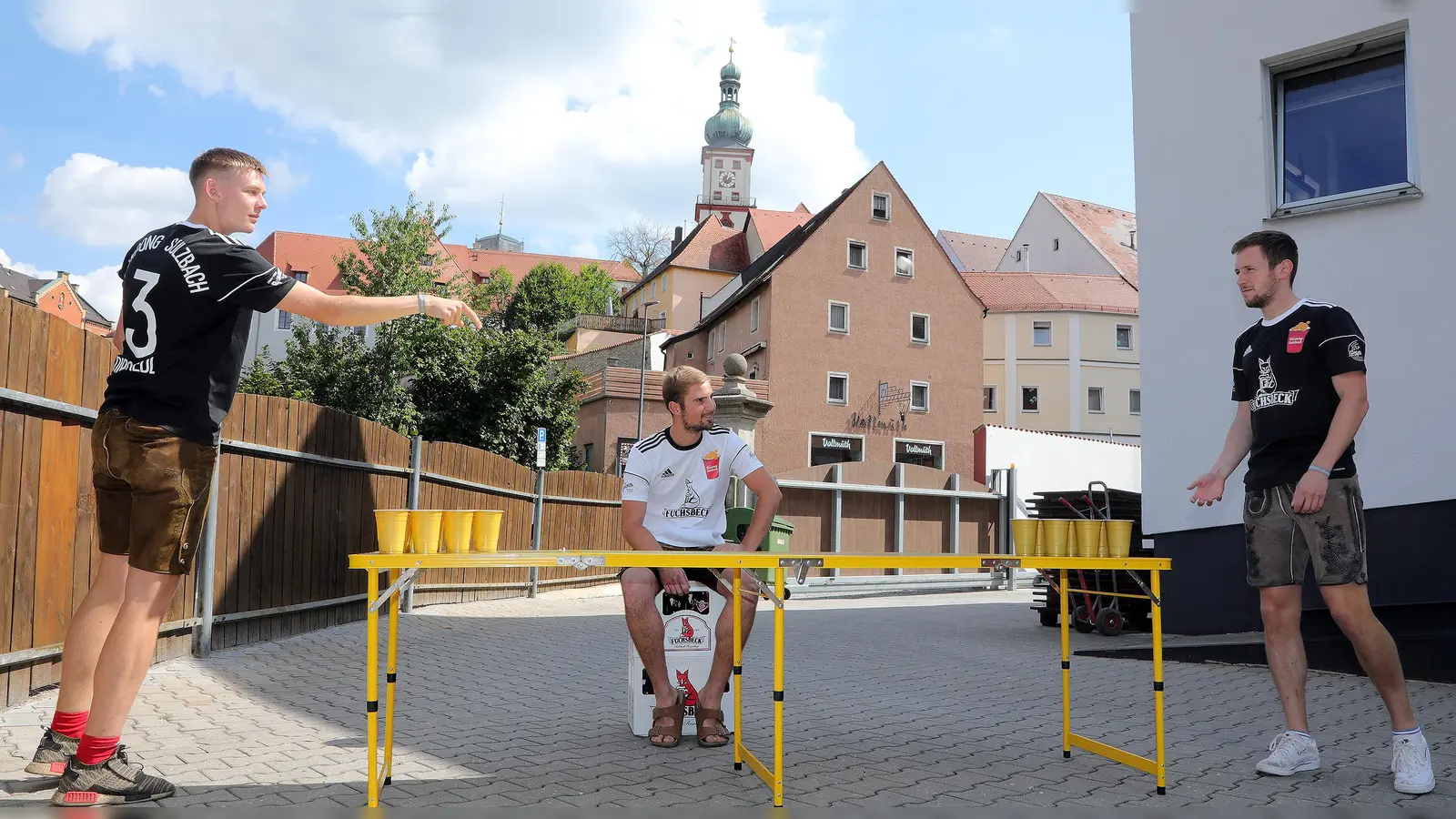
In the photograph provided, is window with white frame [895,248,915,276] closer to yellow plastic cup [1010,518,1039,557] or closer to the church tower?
yellow plastic cup [1010,518,1039,557]

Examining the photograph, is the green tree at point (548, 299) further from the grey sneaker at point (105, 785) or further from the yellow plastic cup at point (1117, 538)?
the grey sneaker at point (105, 785)

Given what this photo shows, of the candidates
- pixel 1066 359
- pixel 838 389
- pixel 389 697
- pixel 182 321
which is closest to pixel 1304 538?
pixel 389 697

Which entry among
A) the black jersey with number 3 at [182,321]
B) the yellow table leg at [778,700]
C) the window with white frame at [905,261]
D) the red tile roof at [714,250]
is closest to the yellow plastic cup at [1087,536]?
the yellow table leg at [778,700]

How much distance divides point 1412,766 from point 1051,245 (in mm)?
58092

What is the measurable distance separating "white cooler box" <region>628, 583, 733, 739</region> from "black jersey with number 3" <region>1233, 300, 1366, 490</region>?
8.30 ft

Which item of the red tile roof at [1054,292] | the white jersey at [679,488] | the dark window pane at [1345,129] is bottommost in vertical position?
the white jersey at [679,488]

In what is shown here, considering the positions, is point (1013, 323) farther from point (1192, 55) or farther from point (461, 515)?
point (461, 515)

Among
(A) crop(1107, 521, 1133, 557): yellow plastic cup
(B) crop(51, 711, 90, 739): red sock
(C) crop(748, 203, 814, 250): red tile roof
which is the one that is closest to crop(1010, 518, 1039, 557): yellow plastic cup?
(A) crop(1107, 521, 1133, 557): yellow plastic cup

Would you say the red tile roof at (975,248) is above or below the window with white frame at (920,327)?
above

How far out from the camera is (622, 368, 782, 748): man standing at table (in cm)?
512

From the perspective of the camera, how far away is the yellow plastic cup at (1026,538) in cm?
491

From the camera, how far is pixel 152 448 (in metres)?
3.85

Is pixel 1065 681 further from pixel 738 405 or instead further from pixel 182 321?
pixel 738 405

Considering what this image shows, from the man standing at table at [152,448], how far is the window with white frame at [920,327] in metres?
39.1
